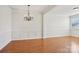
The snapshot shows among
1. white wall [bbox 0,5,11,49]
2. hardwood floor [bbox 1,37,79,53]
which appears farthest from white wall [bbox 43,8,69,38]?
white wall [bbox 0,5,11,49]

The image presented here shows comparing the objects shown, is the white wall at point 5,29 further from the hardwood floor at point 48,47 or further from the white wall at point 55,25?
the white wall at point 55,25

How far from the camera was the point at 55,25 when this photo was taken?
1562 mm

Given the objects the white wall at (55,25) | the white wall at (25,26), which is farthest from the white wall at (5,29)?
the white wall at (55,25)

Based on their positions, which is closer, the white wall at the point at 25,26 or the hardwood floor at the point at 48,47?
the hardwood floor at the point at 48,47

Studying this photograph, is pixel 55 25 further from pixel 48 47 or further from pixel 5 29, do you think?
pixel 5 29

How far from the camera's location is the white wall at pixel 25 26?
5.08 feet

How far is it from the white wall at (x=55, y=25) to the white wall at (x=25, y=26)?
0.40 ft

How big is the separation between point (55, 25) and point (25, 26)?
1.65ft

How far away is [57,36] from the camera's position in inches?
59.2
